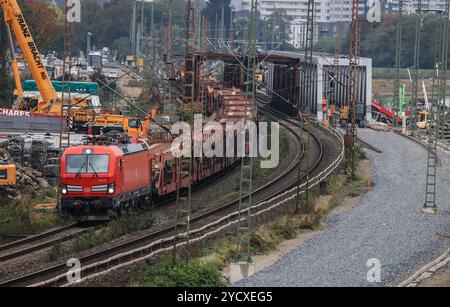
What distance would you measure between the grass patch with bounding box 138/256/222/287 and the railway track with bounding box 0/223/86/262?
16.8ft

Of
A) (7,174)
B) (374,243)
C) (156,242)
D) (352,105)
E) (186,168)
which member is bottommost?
(186,168)

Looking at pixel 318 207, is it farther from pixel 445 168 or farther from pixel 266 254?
pixel 445 168

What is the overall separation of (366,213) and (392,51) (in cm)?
10975

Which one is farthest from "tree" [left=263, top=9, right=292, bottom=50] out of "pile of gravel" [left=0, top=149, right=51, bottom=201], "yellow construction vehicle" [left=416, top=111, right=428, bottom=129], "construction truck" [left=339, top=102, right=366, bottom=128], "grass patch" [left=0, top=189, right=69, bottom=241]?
"grass patch" [left=0, top=189, right=69, bottom=241]

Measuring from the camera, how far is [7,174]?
33938 mm

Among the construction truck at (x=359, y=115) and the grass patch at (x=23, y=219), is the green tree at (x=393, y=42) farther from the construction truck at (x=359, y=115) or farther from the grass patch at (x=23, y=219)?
the grass patch at (x=23, y=219)

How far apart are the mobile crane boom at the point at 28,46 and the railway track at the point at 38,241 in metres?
21.9

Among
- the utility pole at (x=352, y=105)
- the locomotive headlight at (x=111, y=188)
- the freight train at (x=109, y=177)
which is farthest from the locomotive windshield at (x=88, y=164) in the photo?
the utility pole at (x=352, y=105)

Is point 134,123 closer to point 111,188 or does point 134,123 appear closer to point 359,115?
point 111,188

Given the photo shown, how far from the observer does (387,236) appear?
1046 inches

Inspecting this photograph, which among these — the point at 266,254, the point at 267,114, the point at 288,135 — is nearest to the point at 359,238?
the point at 266,254

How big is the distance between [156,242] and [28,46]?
28.9 m

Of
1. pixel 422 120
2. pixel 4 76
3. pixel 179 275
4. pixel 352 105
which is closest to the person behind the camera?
pixel 179 275

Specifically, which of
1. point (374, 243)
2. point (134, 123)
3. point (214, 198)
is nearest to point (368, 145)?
point (134, 123)
